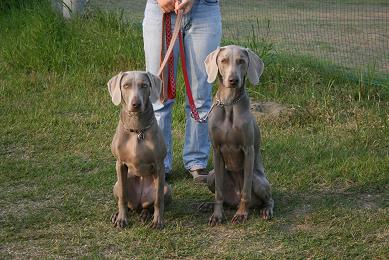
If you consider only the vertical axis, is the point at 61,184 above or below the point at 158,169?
below

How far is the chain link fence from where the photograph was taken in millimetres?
8961

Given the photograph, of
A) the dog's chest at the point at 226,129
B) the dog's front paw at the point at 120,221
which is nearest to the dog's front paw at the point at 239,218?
the dog's chest at the point at 226,129

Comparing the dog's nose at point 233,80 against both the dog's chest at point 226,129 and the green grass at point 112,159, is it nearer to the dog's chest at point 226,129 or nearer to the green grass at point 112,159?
the dog's chest at point 226,129

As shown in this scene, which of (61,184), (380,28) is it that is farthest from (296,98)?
(380,28)

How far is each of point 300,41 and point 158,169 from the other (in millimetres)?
6028

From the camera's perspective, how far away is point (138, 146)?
4316 mm

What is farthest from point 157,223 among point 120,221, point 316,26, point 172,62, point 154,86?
point 316,26

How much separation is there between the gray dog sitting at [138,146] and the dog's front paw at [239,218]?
435 mm

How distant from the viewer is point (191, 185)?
5.16 metres

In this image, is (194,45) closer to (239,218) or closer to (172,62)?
(172,62)

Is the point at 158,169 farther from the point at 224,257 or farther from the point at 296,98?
the point at 296,98

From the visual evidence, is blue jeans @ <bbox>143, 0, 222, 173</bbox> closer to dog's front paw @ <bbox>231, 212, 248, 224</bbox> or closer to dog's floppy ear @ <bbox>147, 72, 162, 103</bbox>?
dog's floppy ear @ <bbox>147, 72, 162, 103</bbox>

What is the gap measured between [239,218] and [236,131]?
20.9 inches

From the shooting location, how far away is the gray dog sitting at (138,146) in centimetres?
422
